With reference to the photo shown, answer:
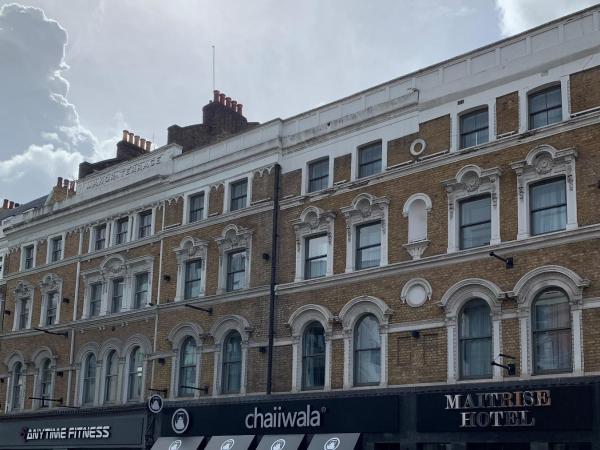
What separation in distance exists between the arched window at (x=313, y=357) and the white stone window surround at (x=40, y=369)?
14115 millimetres

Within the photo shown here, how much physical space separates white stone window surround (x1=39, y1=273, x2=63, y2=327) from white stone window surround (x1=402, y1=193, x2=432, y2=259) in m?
18.7

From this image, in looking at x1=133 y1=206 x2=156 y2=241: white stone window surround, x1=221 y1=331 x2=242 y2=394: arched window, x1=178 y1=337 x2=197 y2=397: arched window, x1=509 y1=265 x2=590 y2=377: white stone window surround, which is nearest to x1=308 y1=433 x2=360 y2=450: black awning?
x1=221 y1=331 x2=242 y2=394: arched window

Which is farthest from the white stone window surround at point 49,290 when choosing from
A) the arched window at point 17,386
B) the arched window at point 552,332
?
the arched window at point 552,332

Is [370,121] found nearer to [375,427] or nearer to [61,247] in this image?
[375,427]

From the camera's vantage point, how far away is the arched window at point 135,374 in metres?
36.2

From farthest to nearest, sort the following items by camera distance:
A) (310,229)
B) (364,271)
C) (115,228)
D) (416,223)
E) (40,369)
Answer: (40,369), (115,228), (310,229), (364,271), (416,223)

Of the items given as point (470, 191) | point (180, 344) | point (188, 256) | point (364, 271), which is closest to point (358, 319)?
point (364, 271)

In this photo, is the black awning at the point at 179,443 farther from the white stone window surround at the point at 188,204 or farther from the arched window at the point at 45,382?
the arched window at the point at 45,382

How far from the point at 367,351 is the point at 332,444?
2.87 m

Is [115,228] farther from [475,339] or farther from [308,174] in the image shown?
[475,339]

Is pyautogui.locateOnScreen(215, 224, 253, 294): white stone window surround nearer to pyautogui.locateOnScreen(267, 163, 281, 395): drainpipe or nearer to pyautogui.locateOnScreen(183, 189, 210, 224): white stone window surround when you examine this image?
pyautogui.locateOnScreen(267, 163, 281, 395): drainpipe

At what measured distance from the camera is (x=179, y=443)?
108 ft

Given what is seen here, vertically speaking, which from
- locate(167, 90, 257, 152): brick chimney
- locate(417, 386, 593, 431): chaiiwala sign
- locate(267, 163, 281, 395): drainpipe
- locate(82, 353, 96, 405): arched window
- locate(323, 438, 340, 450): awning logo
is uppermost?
locate(167, 90, 257, 152): brick chimney

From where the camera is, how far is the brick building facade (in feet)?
80.8
